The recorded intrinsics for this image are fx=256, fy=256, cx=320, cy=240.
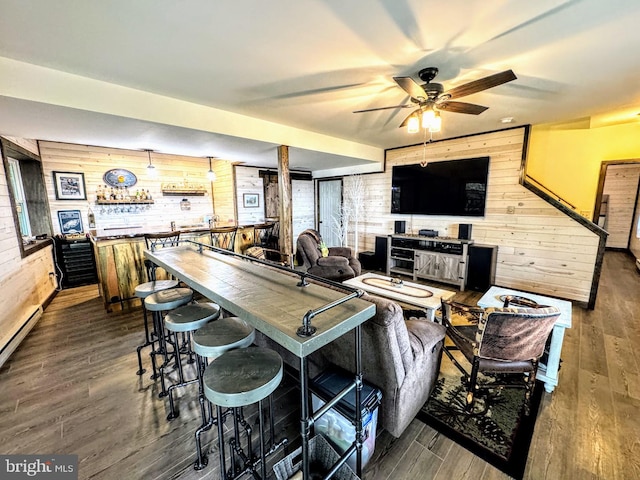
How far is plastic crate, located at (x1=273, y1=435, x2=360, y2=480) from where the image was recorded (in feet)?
4.08

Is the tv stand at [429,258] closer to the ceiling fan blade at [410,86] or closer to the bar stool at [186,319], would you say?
the ceiling fan blade at [410,86]

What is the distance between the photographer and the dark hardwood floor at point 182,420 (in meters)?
1.48

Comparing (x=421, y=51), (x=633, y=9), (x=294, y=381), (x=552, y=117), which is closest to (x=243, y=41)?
(x=421, y=51)

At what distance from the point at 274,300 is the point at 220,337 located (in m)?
0.47

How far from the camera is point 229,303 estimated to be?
1312 millimetres

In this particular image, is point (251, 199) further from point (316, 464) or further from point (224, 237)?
point (316, 464)

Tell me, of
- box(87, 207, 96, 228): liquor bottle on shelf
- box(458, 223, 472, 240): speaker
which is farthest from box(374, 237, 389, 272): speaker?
box(87, 207, 96, 228): liquor bottle on shelf

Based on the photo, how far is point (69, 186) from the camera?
470 centimetres

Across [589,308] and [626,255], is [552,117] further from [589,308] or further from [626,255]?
[626,255]

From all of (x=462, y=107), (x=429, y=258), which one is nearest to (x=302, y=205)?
(x=429, y=258)

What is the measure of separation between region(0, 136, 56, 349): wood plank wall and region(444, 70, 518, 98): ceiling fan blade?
4.86m

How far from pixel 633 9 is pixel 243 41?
2463 mm

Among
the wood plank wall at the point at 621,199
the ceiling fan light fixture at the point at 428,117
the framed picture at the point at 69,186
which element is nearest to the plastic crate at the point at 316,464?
the ceiling fan light fixture at the point at 428,117

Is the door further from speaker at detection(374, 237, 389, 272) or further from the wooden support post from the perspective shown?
the wooden support post
